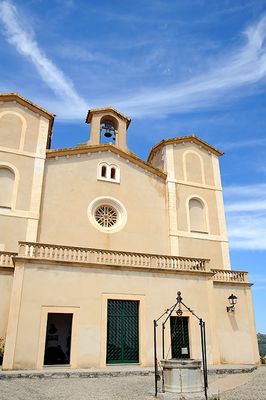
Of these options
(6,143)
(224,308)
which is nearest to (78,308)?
(224,308)

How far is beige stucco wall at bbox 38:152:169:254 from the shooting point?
17.5m

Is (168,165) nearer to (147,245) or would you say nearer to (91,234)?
(147,245)

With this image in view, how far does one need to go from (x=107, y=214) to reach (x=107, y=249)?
2906mm

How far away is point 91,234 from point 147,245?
322cm

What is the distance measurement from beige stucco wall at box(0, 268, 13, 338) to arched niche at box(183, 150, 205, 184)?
12.2 metres

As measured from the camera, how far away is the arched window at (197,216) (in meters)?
20.6

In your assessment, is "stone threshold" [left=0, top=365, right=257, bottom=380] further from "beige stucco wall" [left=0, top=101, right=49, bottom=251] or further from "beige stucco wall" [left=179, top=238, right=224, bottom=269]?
"beige stucco wall" [left=179, top=238, right=224, bottom=269]

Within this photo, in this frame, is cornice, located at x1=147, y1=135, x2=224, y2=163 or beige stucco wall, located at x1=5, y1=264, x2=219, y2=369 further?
cornice, located at x1=147, y1=135, x2=224, y2=163

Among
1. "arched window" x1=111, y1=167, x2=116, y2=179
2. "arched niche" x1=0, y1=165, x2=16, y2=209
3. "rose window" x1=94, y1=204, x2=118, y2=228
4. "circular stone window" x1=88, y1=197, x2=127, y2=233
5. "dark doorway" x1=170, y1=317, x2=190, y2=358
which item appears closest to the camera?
"dark doorway" x1=170, y1=317, x2=190, y2=358

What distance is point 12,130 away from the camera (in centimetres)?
1856

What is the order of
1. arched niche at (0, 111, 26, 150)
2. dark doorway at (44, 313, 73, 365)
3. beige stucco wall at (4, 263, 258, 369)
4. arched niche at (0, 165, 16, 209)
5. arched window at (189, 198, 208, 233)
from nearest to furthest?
beige stucco wall at (4, 263, 258, 369) → dark doorway at (44, 313, 73, 365) → arched niche at (0, 165, 16, 209) → arched niche at (0, 111, 26, 150) → arched window at (189, 198, 208, 233)

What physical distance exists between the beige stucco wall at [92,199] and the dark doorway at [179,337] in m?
4.60

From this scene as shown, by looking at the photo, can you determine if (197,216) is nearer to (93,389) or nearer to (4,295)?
(4,295)

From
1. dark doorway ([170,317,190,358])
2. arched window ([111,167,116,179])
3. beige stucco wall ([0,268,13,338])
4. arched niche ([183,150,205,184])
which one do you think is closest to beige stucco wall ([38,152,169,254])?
arched window ([111,167,116,179])
